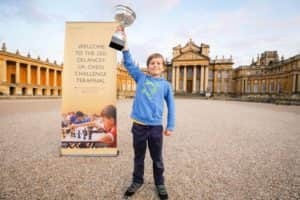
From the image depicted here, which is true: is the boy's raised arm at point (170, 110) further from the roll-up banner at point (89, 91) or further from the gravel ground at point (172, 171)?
the roll-up banner at point (89, 91)

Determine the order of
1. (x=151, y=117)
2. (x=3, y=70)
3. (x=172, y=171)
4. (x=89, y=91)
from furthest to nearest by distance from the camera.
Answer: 1. (x=3, y=70)
2. (x=89, y=91)
3. (x=172, y=171)
4. (x=151, y=117)

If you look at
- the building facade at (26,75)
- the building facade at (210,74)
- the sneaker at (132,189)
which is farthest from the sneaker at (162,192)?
the building facade at (210,74)

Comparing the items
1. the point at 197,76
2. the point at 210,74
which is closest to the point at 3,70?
the point at 197,76

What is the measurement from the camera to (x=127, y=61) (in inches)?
93.5

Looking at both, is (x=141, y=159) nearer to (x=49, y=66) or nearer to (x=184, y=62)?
(x=49, y=66)

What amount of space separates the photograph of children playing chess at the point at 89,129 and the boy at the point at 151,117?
1.45 m

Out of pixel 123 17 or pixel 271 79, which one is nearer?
pixel 123 17

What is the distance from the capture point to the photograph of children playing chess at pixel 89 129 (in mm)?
3525

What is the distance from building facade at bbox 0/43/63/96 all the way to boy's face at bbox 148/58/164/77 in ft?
148

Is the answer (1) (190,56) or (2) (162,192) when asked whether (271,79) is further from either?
(2) (162,192)

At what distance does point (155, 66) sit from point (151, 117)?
74cm

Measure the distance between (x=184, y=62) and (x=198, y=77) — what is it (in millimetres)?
7949

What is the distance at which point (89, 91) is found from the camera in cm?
348

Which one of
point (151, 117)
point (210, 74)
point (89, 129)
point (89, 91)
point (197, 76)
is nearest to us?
point (151, 117)
